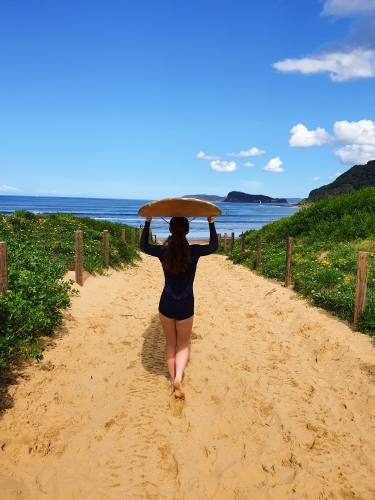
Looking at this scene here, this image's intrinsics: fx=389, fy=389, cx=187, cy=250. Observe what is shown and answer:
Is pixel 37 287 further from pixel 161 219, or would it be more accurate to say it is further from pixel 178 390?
pixel 161 219

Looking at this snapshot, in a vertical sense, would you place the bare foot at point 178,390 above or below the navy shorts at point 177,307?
below

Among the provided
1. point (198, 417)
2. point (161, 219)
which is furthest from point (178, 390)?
point (161, 219)

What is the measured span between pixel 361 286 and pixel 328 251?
7544 millimetres

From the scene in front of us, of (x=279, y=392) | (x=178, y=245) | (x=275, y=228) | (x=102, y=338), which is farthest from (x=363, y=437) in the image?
(x=275, y=228)

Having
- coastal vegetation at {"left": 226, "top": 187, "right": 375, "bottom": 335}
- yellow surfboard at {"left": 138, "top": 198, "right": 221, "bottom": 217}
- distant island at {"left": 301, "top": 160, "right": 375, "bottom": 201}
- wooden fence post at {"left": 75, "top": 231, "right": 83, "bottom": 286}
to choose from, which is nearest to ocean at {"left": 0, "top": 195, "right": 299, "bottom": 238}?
A: coastal vegetation at {"left": 226, "top": 187, "right": 375, "bottom": 335}

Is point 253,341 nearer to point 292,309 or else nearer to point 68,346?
point 292,309

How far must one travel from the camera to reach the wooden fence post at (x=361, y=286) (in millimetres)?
7086

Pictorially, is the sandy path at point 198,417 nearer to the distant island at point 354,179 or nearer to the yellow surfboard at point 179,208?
the yellow surfboard at point 179,208

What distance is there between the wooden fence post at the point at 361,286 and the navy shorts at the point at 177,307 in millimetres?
3797

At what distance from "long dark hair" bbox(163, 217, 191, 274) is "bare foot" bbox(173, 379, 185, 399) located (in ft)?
4.60

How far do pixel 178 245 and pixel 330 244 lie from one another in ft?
38.8

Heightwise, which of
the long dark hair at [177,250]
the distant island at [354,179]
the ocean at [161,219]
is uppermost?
the distant island at [354,179]

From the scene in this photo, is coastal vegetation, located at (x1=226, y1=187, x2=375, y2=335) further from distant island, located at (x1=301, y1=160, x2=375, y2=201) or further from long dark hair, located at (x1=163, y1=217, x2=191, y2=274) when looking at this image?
distant island, located at (x1=301, y1=160, x2=375, y2=201)

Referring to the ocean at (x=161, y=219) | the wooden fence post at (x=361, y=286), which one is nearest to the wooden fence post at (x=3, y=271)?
the wooden fence post at (x=361, y=286)
